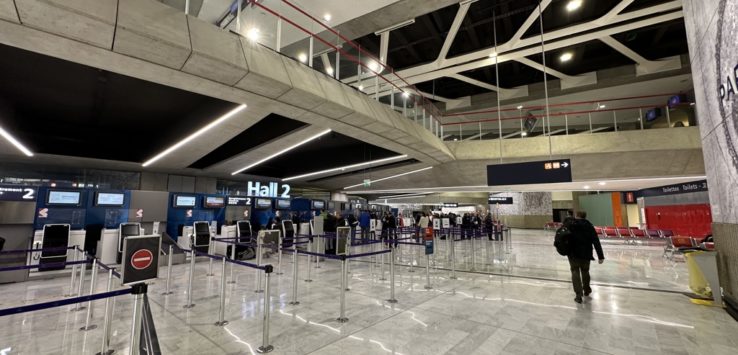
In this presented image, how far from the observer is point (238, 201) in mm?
12945

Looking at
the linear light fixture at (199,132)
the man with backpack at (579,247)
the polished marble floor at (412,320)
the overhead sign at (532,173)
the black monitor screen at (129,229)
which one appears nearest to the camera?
the polished marble floor at (412,320)

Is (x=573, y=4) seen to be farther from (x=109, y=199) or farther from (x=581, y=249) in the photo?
(x=109, y=199)

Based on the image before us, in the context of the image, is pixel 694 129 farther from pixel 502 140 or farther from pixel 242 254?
pixel 242 254

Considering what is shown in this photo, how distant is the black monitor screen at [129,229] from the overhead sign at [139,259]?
712 centimetres

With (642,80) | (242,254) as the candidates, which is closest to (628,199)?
(642,80)

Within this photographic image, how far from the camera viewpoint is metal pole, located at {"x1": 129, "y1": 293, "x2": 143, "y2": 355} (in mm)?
2516

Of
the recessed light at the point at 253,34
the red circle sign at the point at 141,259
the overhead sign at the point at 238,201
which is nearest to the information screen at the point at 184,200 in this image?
the overhead sign at the point at 238,201

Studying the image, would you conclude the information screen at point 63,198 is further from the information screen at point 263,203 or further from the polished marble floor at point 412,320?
the information screen at point 263,203

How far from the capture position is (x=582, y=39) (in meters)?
10.1

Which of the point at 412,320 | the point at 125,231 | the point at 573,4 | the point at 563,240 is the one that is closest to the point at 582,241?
the point at 563,240

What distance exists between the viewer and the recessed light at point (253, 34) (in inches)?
197

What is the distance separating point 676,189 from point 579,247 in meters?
14.2

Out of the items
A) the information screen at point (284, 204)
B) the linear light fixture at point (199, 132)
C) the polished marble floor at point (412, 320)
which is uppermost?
the linear light fixture at point (199, 132)

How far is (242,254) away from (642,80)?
1762 centimetres
